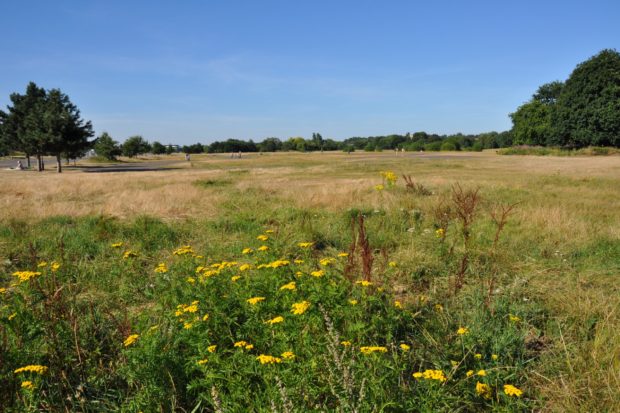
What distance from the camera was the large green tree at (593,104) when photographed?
4009 centimetres

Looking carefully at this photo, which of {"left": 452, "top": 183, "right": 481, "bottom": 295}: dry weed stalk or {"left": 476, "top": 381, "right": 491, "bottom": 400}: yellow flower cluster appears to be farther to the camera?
{"left": 452, "top": 183, "right": 481, "bottom": 295}: dry weed stalk

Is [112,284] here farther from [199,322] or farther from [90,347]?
[199,322]

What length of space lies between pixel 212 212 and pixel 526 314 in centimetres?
769

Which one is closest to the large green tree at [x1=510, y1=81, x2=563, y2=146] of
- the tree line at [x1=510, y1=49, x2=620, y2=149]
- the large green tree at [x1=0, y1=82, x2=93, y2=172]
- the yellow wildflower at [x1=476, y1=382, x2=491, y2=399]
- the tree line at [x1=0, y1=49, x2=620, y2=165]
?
the tree line at [x1=0, y1=49, x2=620, y2=165]

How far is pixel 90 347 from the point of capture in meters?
3.21

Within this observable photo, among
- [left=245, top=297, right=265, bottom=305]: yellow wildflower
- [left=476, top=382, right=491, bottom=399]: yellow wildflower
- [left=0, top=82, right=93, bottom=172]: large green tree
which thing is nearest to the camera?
[left=476, top=382, right=491, bottom=399]: yellow wildflower

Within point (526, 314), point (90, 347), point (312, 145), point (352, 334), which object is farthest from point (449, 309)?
point (312, 145)

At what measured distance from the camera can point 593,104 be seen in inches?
1633

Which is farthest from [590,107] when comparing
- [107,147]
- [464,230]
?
[107,147]

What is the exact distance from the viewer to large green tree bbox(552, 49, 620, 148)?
40094mm

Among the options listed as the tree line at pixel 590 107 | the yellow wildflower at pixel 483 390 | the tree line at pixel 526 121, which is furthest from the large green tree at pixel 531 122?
the yellow wildflower at pixel 483 390

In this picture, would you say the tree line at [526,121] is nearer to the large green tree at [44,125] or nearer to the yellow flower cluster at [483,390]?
the large green tree at [44,125]

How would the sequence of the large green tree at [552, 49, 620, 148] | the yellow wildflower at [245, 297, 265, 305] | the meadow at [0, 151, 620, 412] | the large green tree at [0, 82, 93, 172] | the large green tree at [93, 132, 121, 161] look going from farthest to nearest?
the large green tree at [93, 132, 121, 161] → the large green tree at [552, 49, 620, 148] → the large green tree at [0, 82, 93, 172] → the yellow wildflower at [245, 297, 265, 305] → the meadow at [0, 151, 620, 412]

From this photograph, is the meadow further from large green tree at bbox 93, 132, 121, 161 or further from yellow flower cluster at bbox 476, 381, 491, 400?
large green tree at bbox 93, 132, 121, 161
